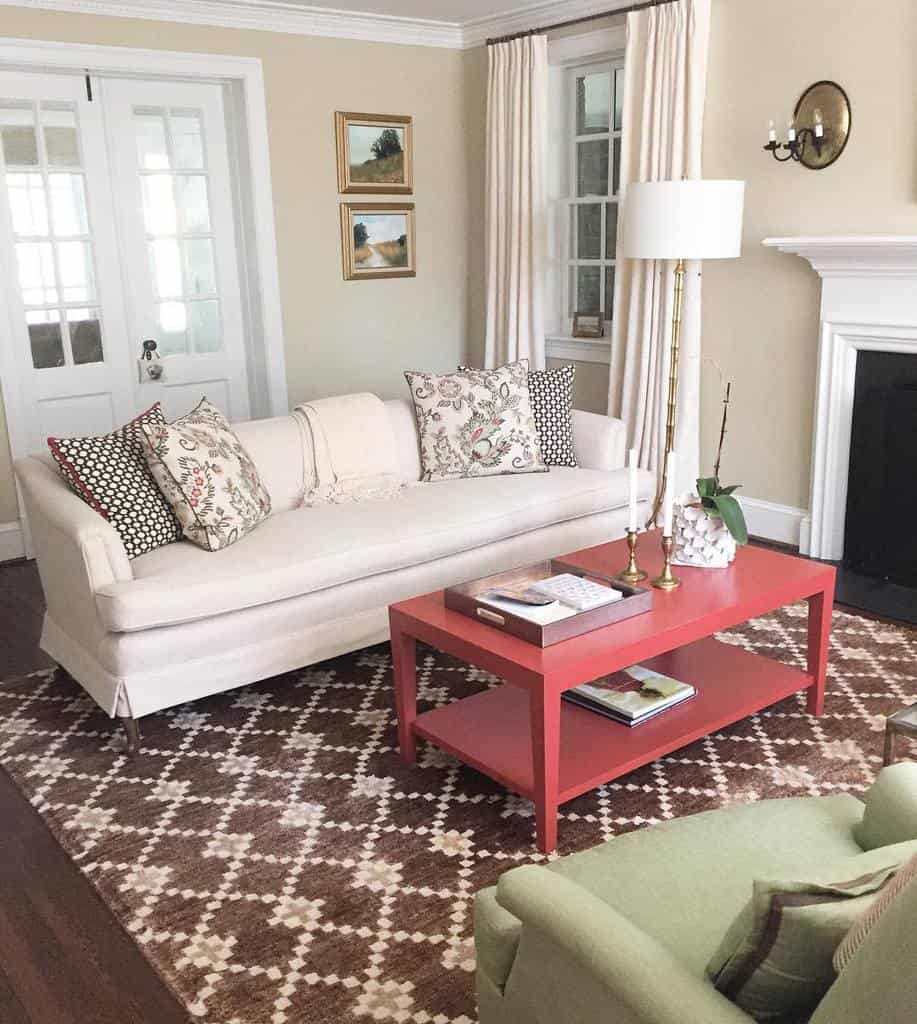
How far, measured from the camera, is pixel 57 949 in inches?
87.0

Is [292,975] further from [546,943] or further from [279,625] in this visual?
[279,625]

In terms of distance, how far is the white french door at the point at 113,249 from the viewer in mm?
4629

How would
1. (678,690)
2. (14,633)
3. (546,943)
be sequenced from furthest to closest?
(14,633) → (678,690) → (546,943)

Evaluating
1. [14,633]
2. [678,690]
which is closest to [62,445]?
[14,633]

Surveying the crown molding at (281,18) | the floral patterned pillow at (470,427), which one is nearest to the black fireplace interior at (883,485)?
the floral patterned pillow at (470,427)

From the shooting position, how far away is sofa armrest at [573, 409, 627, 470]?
4270mm

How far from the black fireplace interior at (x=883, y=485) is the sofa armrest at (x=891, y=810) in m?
2.43

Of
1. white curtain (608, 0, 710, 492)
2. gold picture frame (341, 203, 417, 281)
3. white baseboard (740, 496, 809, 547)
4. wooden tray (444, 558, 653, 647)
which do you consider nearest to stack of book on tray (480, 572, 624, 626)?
wooden tray (444, 558, 653, 647)

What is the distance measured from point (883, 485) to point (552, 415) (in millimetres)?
1426

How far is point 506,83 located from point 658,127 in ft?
Answer: 3.84

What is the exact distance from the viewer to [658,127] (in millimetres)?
4695

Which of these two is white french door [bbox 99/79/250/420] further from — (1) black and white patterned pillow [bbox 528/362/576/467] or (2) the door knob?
(1) black and white patterned pillow [bbox 528/362/576/467]

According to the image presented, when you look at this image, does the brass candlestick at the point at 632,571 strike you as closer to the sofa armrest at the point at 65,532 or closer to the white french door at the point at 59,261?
the sofa armrest at the point at 65,532

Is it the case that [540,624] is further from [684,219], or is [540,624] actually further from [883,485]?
[883,485]
